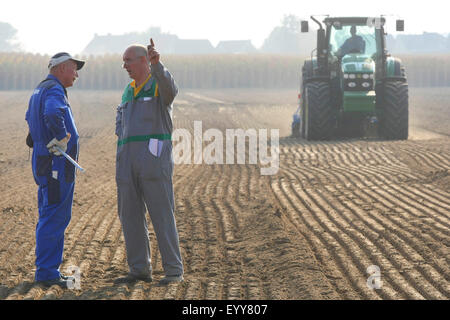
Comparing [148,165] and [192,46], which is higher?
[192,46]

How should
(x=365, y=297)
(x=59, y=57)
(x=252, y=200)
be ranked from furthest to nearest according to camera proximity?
(x=252, y=200)
(x=59, y=57)
(x=365, y=297)

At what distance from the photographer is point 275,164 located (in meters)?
13.6

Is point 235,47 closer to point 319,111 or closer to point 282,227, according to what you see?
point 319,111

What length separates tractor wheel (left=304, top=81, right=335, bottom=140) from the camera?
1620 cm

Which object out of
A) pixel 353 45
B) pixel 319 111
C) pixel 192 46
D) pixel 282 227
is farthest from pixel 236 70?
pixel 192 46

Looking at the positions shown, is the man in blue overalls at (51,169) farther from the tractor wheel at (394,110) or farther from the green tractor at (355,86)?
the tractor wheel at (394,110)

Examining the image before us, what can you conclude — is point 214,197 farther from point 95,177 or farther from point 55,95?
point 55,95

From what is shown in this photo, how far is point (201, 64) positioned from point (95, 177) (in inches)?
1483

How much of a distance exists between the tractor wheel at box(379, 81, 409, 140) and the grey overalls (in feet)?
37.6

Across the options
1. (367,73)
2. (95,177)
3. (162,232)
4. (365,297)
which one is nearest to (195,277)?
(162,232)

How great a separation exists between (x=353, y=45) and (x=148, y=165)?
12211 millimetres

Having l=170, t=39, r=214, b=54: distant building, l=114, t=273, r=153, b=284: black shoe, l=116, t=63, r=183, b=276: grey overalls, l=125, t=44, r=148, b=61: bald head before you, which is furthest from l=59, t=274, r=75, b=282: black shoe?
l=170, t=39, r=214, b=54: distant building

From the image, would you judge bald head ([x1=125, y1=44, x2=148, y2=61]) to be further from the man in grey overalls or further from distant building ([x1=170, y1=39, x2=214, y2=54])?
distant building ([x1=170, y1=39, x2=214, y2=54])

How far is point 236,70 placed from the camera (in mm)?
49719
